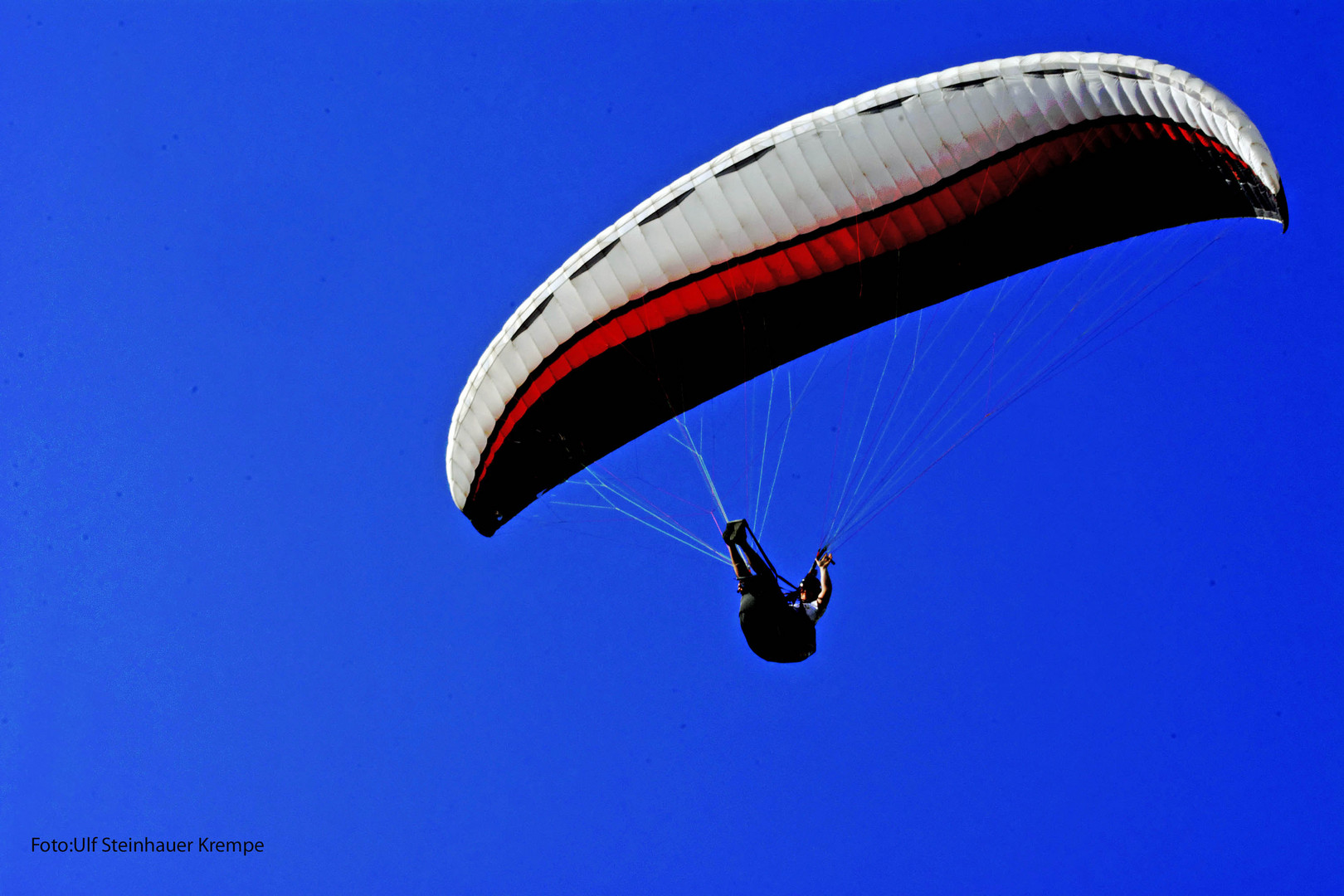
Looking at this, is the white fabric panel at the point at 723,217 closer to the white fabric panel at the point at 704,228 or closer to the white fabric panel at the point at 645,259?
the white fabric panel at the point at 704,228

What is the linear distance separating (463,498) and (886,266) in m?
4.80

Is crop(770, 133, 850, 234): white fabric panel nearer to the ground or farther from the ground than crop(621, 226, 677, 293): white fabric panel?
nearer to the ground

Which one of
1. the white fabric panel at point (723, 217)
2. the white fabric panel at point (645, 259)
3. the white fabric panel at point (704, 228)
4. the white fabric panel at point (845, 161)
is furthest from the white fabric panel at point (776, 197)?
the white fabric panel at point (645, 259)

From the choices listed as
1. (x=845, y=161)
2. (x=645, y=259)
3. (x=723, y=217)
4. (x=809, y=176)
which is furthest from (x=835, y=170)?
(x=645, y=259)

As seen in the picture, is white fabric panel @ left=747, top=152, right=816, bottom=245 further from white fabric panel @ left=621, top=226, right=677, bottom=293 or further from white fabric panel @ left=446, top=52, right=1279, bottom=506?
white fabric panel @ left=621, top=226, right=677, bottom=293

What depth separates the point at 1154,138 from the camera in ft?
33.0

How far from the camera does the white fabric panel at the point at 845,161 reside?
31.7 ft

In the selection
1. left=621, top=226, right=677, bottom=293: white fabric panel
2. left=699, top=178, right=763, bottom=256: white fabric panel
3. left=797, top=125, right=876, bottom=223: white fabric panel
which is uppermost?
left=621, top=226, right=677, bottom=293: white fabric panel

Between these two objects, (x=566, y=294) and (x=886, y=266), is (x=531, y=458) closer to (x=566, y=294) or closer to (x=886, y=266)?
(x=566, y=294)

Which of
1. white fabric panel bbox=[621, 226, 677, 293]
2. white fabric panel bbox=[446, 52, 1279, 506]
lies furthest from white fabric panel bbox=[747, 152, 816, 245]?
white fabric panel bbox=[621, 226, 677, 293]

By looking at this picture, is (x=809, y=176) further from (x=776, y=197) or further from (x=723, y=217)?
(x=723, y=217)

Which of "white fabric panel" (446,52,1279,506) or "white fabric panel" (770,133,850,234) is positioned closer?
"white fabric panel" (446,52,1279,506)

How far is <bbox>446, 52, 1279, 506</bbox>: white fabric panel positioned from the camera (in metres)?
9.67

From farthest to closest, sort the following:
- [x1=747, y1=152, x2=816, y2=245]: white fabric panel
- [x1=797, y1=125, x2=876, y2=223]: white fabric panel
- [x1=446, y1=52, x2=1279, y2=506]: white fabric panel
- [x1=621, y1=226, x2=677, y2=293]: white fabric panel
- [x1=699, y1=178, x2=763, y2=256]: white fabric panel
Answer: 1. [x1=621, y1=226, x2=677, y2=293]: white fabric panel
2. [x1=699, y1=178, x2=763, y2=256]: white fabric panel
3. [x1=747, y1=152, x2=816, y2=245]: white fabric panel
4. [x1=797, y1=125, x2=876, y2=223]: white fabric panel
5. [x1=446, y1=52, x2=1279, y2=506]: white fabric panel
